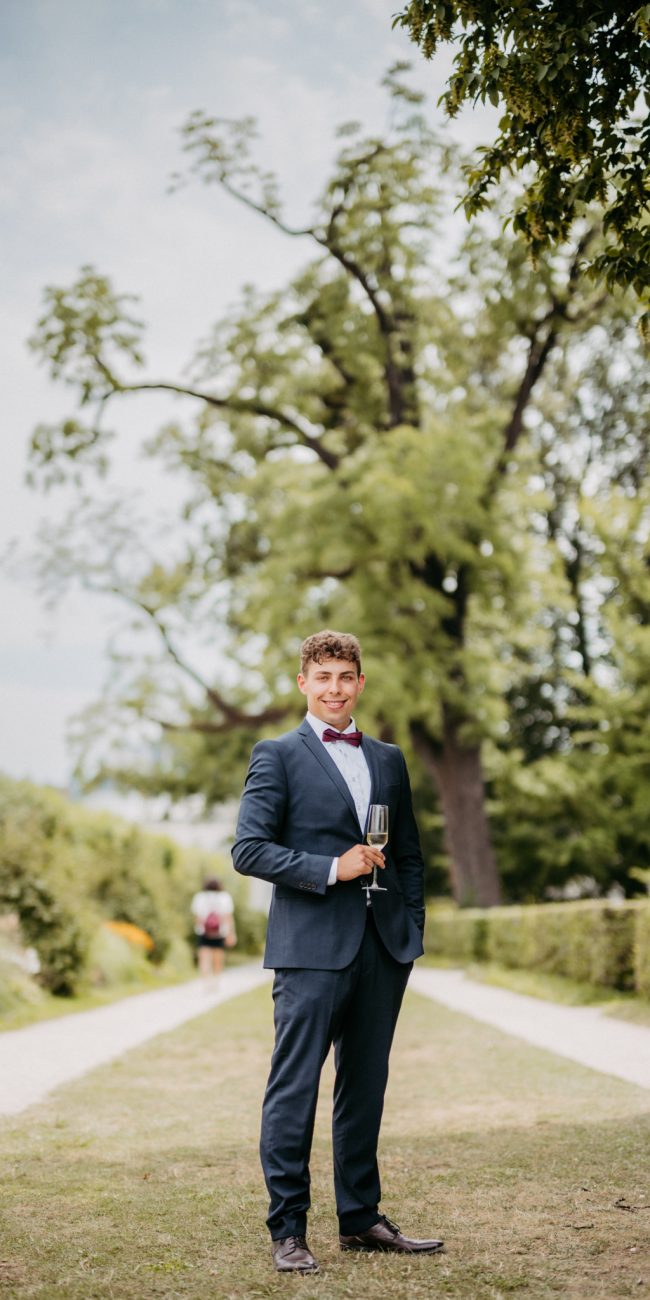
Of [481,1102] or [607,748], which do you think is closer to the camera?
[481,1102]

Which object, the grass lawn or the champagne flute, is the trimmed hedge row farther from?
the champagne flute

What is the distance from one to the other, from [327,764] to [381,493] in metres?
17.1

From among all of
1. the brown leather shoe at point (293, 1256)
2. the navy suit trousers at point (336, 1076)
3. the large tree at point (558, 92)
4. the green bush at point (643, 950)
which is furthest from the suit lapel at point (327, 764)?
the green bush at point (643, 950)

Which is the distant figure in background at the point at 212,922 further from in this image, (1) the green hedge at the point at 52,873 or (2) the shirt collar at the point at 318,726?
(2) the shirt collar at the point at 318,726

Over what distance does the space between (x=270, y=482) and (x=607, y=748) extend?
351 inches

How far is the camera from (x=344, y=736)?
4.73 m

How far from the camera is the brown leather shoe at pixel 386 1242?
438 cm

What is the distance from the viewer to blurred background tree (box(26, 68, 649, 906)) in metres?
22.0

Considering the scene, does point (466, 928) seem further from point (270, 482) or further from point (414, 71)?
point (414, 71)

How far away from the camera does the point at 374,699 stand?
72.0 ft

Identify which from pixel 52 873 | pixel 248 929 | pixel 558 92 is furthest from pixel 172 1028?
pixel 248 929

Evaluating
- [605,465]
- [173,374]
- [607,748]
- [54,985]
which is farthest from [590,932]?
[605,465]

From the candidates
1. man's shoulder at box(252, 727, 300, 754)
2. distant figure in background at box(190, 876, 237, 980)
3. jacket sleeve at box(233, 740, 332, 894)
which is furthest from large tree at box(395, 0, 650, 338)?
distant figure in background at box(190, 876, 237, 980)

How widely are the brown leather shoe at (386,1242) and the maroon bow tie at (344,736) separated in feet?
5.53
